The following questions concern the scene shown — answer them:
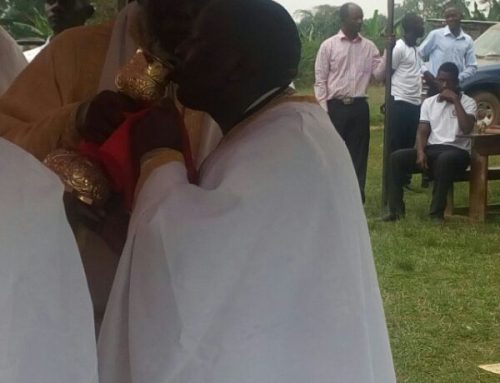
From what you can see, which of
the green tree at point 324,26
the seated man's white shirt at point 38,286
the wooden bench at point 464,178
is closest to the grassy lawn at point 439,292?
the wooden bench at point 464,178

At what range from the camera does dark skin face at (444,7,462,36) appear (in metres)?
10.8

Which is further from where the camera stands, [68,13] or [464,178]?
[464,178]

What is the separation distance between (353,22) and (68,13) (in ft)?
17.5

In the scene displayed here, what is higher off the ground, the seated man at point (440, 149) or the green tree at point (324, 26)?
the green tree at point (324, 26)

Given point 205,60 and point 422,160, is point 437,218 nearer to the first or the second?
point 422,160

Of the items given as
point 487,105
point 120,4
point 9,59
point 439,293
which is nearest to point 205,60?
point 120,4

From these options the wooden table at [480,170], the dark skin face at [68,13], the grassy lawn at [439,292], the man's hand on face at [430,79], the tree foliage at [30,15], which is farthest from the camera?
the man's hand on face at [430,79]

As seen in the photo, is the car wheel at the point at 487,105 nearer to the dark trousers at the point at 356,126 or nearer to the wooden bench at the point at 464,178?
the wooden bench at the point at 464,178

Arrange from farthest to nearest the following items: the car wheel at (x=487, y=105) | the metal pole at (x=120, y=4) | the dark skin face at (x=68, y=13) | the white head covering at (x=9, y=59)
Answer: the car wheel at (x=487, y=105) → the dark skin face at (x=68, y=13) → the white head covering at (x=9, y=59) → the metal pole at (x=120, y=4)

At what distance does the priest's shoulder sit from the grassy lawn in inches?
120

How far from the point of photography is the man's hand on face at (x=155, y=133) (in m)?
2.17

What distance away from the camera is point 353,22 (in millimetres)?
9391

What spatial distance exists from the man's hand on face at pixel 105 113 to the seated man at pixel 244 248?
3.9 inches

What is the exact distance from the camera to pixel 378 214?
9289 mm
